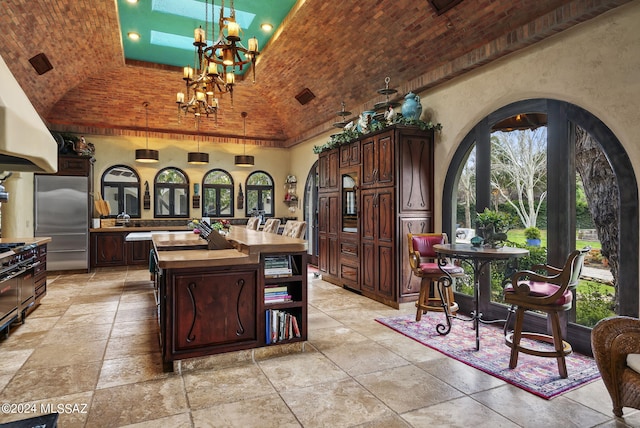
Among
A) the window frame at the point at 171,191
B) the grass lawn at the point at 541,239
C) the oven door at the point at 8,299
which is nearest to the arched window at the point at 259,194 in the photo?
the window frame at the point at 171,191

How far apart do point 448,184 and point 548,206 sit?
54.3 inches

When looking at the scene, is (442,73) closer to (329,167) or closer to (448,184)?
(448,184)

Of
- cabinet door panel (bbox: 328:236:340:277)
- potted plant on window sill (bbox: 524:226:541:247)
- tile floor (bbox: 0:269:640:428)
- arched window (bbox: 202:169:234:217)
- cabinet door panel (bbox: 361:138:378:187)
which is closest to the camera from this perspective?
tile floor (bbox: 0:269:640:428)

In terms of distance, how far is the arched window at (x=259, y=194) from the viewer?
10.2 metres

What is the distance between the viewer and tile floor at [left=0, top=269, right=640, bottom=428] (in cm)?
236

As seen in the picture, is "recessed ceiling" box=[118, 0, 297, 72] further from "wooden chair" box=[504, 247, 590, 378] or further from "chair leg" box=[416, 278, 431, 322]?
"wooden chair" box=[504, 247, 590, 378]

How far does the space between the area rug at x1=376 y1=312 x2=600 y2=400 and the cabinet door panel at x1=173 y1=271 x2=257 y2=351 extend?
1774mm

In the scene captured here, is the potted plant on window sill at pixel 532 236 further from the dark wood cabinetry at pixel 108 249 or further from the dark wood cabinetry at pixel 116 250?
the dark wood cabinetry at pixel 108 249

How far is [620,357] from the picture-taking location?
2.25m

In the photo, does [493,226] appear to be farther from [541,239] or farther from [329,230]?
[329,230]

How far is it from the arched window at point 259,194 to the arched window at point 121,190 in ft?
8.89

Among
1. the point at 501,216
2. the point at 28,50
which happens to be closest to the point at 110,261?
the point at 28,50

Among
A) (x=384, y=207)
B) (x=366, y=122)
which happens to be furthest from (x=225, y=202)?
(x=384, y=207)

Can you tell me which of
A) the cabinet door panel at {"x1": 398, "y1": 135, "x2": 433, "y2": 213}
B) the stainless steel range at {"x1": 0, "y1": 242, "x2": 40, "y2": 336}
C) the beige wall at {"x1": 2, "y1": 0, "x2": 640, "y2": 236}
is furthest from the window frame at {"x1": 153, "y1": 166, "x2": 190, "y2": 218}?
the beige wall at {"x1": 2, "y1": 0, "x2": 640, "y2": 236}
